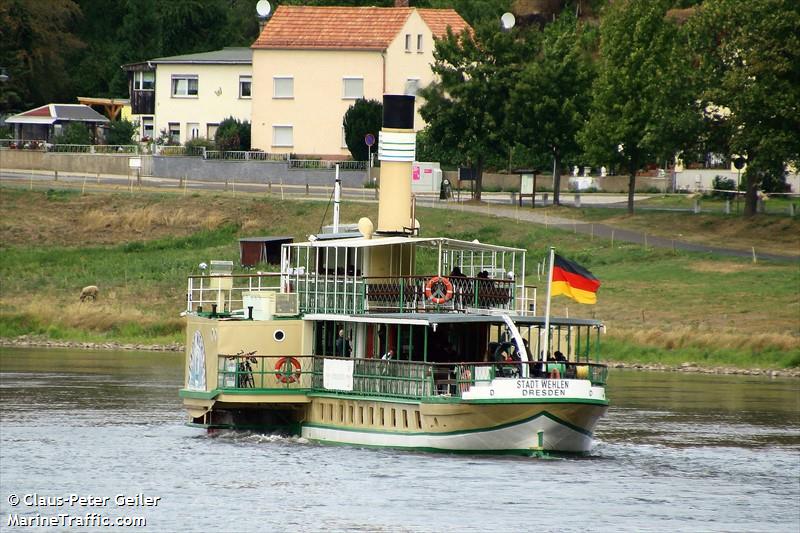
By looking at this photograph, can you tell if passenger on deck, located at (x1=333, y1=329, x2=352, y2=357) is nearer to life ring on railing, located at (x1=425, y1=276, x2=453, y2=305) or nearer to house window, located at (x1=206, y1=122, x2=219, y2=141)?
life ring on railing, located at (x1=425, y1=276, x2=453, y2=305)

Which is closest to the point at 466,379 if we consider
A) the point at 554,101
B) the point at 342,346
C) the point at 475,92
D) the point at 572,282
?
the point at 572,282

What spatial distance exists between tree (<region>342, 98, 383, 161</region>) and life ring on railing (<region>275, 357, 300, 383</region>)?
57.4 meters

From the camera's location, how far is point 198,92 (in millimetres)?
114000

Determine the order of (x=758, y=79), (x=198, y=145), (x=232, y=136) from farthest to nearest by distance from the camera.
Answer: (x=232, y=136) → (x=198, y=145) → (x=758, y=79)

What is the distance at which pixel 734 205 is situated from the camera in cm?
9088

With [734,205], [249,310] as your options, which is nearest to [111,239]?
[734,205]

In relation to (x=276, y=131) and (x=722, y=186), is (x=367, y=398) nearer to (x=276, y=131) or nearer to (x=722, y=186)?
(x=722, y=186)

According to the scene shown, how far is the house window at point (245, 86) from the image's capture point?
11225cm

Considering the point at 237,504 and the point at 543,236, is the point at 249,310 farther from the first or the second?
the point at 543,236

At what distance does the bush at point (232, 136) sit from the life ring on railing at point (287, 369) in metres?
63.3

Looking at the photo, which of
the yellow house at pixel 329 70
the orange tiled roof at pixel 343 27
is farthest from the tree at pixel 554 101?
the orange tiled roof at pixel 343 27

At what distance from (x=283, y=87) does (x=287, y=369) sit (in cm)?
6559

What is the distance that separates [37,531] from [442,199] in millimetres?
59960

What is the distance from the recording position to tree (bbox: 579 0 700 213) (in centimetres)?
8138
